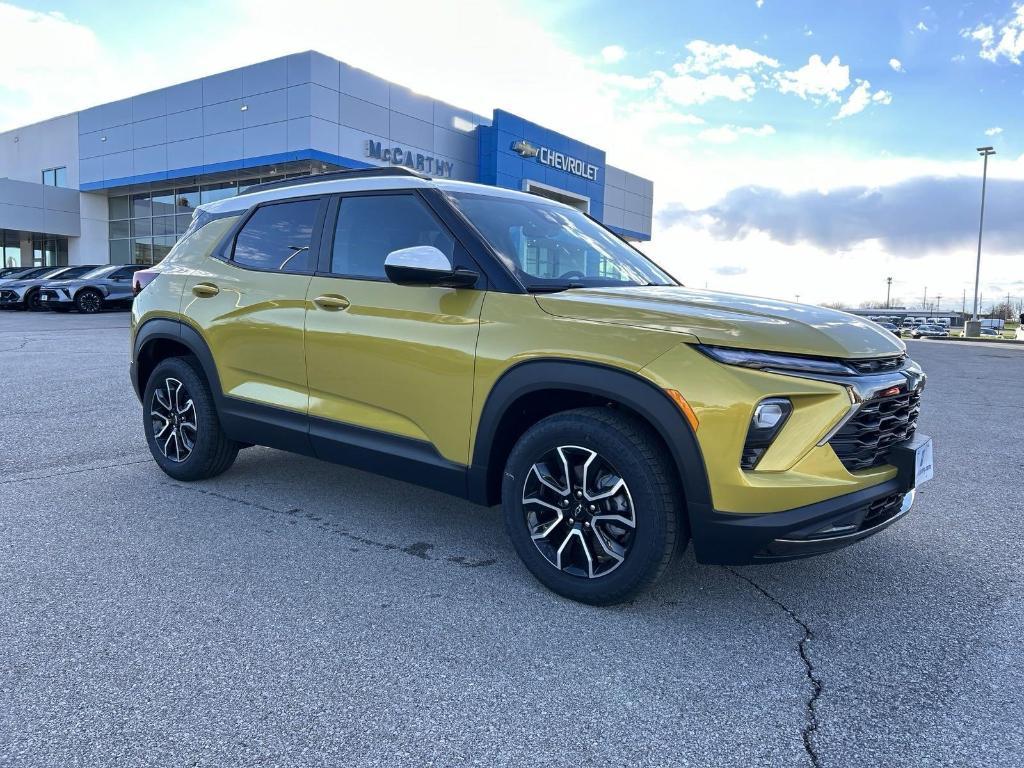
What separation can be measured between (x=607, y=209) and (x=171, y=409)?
37070mm

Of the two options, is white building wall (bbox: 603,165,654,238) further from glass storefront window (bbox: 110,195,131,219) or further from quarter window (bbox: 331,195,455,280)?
quarter window (bbox: 331,195,455,280)

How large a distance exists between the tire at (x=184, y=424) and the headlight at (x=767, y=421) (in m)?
3.31

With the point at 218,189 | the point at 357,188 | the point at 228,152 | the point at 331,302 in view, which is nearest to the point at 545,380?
the point at 331,302

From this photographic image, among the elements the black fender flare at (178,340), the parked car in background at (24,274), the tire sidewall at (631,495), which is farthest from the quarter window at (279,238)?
the parked car in background at (24,274)

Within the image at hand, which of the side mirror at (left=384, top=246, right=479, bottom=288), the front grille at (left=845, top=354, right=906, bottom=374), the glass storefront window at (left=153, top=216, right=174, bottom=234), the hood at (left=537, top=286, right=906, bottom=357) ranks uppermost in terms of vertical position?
the glass storefront window at (left=153, top=216, right=174, bottom=234)

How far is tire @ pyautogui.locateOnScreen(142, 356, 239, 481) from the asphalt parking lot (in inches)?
8.3

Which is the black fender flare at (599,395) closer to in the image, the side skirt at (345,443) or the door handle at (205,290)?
the side skirt at (345,443)

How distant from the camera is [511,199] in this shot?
397 centimetres

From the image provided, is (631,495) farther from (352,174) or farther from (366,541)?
(352,174)

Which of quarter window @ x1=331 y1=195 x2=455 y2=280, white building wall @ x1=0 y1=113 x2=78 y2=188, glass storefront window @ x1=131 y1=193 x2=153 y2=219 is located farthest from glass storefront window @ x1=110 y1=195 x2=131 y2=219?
quarter window @ x1=331 y1=195 x2=455 y2=280

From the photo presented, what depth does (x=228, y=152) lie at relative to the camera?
89.5 ft

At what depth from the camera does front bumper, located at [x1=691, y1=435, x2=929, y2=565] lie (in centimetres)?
262

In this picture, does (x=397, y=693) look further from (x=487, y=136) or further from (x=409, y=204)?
(x=487, y=136)

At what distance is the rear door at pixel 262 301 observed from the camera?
3986mm
